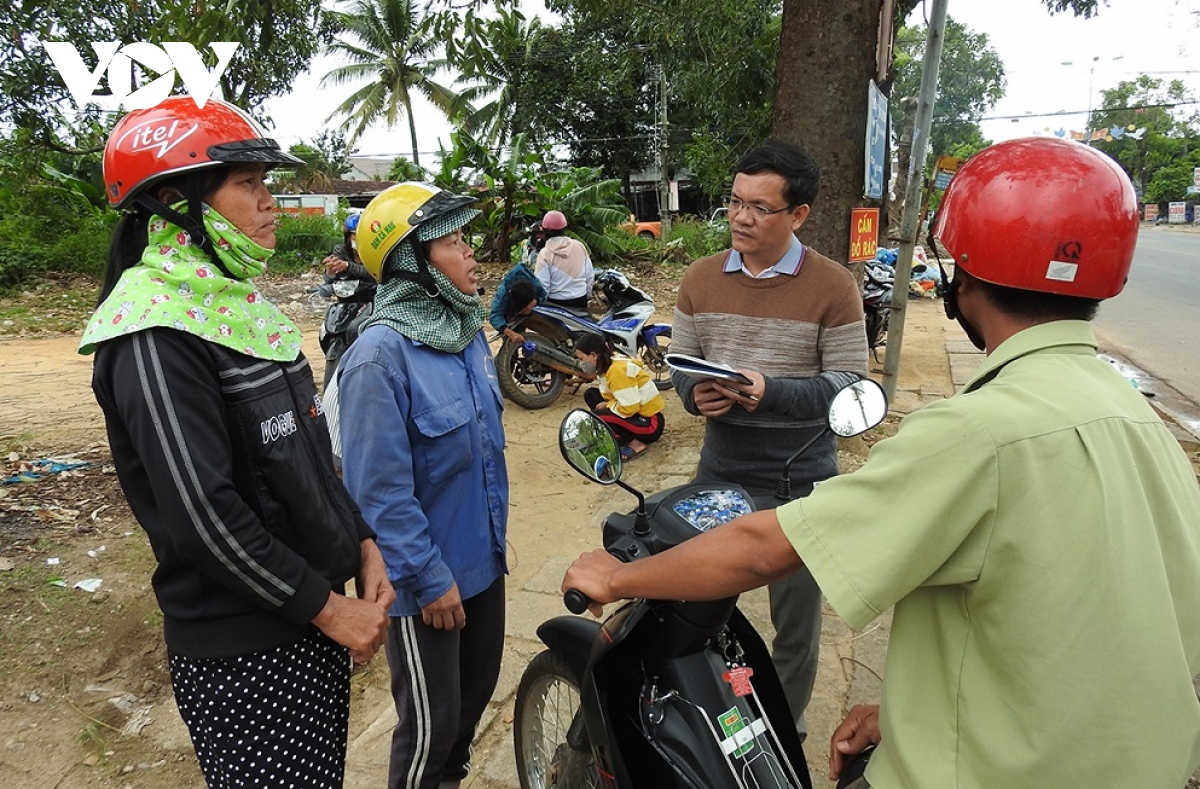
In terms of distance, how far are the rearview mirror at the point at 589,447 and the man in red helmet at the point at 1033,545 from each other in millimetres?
448

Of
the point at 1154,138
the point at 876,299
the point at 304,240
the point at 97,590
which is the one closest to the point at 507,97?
the point at 304,240

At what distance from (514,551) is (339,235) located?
14.1m

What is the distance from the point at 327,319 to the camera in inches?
200

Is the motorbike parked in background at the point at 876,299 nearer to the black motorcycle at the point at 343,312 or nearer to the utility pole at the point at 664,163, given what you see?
the black motorcycle at the point at 343,312

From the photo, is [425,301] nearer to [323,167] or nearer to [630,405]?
[630,405]

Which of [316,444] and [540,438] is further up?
[316,444]

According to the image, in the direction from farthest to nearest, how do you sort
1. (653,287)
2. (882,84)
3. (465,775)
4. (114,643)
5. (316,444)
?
(653,287), (882,84), (114,643), (465,775), (316,444)

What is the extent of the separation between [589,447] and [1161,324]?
1192 cm

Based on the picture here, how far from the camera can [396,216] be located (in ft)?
6.43

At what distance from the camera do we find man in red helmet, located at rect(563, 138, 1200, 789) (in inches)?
37.0

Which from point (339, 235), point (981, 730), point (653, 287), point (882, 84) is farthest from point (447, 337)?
point (339, 235)

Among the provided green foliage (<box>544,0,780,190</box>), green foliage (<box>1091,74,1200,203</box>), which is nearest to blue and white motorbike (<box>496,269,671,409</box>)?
green foliage (<box>544,0,780,190</box>)

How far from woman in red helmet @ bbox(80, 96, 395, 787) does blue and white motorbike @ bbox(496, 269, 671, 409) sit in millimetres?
4894

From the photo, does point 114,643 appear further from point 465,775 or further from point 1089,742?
point 1089,742
